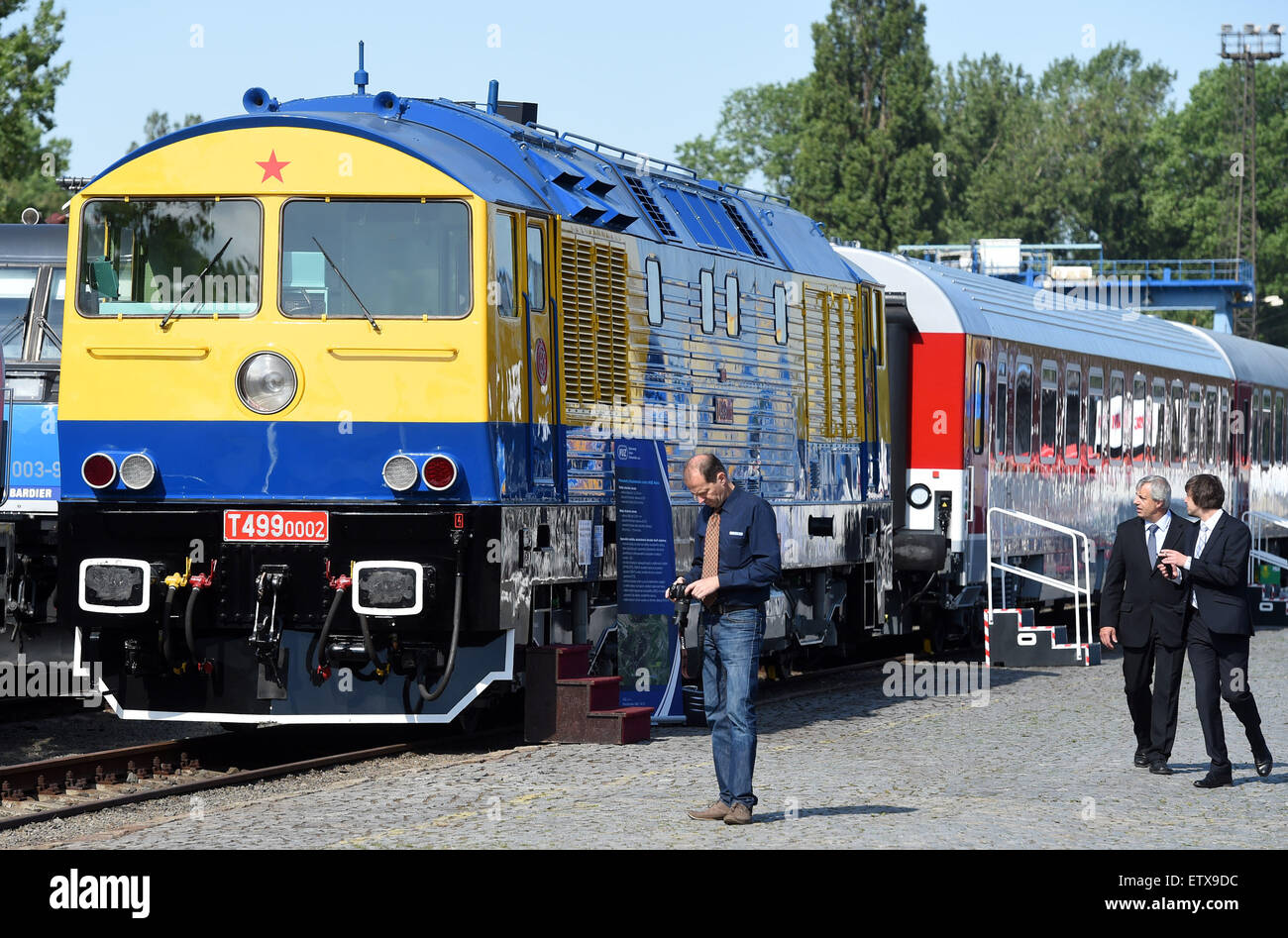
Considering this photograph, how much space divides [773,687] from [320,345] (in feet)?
22.5

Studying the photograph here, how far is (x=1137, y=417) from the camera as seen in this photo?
2642cm

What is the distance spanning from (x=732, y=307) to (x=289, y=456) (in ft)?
15.6

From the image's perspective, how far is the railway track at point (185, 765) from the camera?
36.8 feet

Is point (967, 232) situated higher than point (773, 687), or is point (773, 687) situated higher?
point (967, 232)

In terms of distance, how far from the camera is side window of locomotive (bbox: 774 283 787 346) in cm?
1644

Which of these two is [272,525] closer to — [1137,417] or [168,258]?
[168,258]

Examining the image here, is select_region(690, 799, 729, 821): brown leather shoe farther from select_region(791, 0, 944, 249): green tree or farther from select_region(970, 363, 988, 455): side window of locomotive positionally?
select_region(791, 0, 944, 249): green tree

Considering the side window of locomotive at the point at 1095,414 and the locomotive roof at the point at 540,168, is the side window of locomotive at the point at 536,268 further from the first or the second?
the side window of locomotive at the point at 1095,414

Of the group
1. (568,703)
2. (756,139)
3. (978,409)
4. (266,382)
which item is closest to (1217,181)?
(756,139)

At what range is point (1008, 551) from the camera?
22.0m

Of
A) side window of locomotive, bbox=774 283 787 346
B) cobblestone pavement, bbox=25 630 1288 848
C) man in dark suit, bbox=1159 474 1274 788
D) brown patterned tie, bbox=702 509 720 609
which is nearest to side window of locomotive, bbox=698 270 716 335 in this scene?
side window of locomotive, bbox=774 283 787 346

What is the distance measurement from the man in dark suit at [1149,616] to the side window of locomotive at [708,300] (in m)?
3.98

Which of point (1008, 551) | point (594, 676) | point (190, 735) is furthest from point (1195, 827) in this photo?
point (1008, 551)
